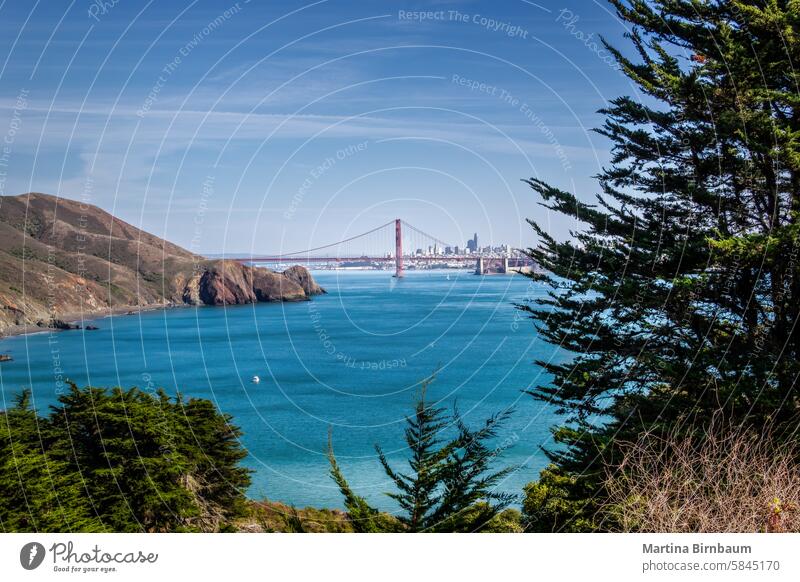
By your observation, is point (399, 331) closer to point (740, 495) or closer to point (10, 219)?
point (740, 495)

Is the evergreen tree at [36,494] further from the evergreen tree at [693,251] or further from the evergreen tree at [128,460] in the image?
the evergreen tree at [693,251]

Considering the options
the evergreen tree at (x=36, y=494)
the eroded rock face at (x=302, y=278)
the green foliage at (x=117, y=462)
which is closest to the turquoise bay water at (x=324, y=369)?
the green foliage at (x=117, y=462)

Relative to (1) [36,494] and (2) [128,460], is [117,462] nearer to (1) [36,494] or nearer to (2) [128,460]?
(2) [128,460]

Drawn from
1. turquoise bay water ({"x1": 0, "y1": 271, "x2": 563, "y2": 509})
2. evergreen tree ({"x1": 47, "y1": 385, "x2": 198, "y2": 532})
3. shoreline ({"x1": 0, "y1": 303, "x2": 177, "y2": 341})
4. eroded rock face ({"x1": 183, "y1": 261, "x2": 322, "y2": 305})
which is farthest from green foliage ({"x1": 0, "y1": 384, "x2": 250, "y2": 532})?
eroded rock face ({"x1": 183, "y1": 261, "x2": 322, "y2": 305})

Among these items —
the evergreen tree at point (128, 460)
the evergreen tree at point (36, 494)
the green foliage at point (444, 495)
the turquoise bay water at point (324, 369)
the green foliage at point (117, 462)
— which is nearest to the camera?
the green foliage at point (444, 495)

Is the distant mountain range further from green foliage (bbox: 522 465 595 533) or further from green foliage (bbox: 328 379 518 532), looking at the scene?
green foliage (bbox: 328 379 518 532)

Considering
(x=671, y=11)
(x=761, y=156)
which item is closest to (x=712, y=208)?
(x=761, y=156)

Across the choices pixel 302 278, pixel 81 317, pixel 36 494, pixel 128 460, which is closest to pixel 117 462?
pixel 128 460

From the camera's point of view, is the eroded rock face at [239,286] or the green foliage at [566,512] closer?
the green foliage at [566,512]
